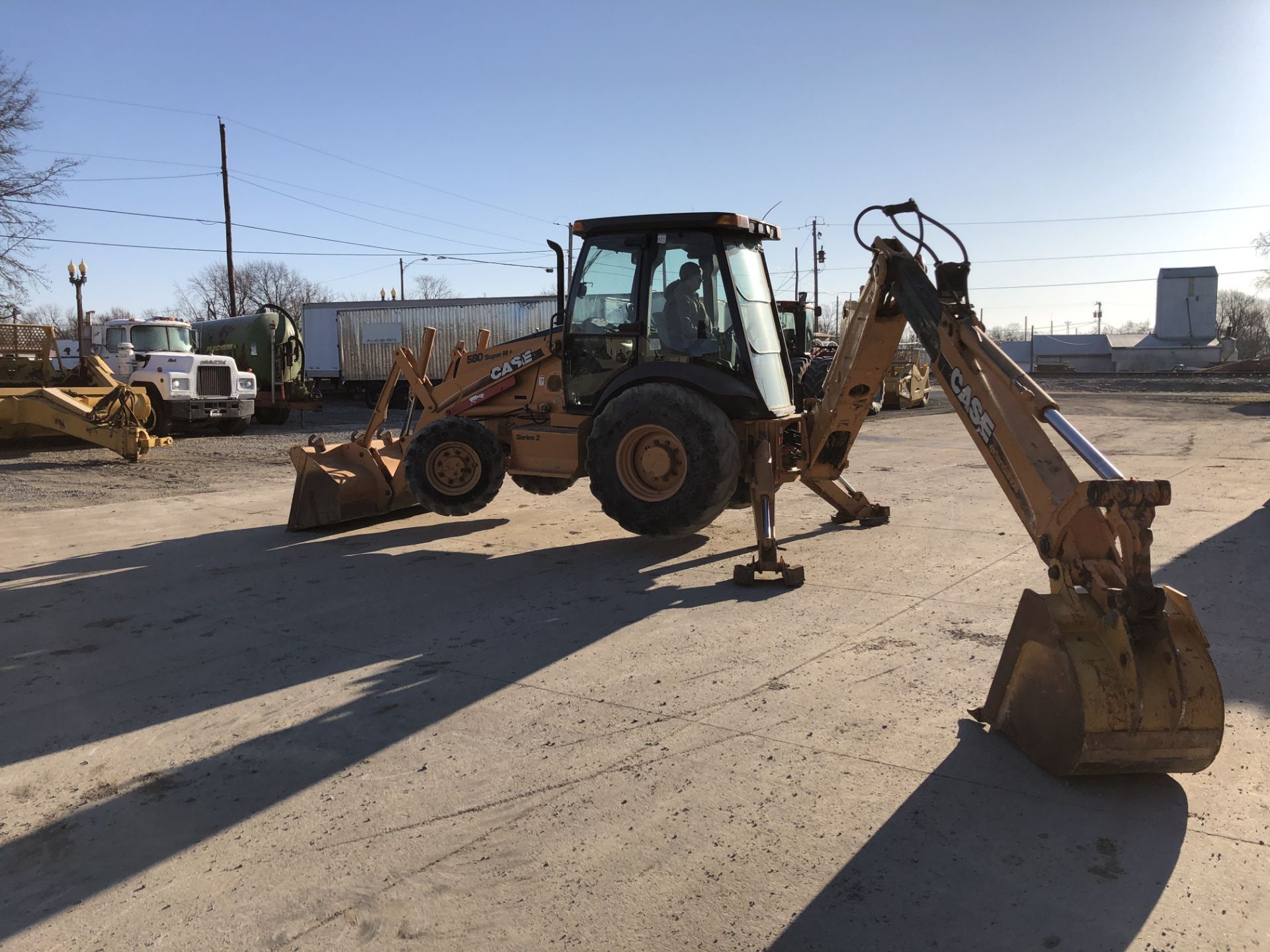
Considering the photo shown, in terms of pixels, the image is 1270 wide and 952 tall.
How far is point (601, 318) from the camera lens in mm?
7574

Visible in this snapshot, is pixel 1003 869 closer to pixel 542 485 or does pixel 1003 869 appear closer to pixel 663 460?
pixel 663 460

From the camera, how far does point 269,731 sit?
168 inches

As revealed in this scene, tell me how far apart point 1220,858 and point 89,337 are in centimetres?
2181

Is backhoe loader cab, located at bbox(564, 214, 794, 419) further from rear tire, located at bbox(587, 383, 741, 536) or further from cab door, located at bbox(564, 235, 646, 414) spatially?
rear tire, located at bbox(587, 383, 741, 536)

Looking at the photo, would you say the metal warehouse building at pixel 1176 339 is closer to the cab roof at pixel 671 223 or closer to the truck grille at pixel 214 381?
the truck grille at pixel 214 381

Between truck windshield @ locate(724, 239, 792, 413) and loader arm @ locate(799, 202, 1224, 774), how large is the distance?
262 cm

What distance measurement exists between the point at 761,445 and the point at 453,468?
2917 mm

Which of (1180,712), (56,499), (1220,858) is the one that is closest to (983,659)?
(1180,712)

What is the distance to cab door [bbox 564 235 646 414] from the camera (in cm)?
742

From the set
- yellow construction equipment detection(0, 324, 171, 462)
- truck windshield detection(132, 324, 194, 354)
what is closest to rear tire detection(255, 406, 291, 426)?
truck windshield detection(132, 324, 194, 354)

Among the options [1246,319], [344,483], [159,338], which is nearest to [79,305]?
[159,338]

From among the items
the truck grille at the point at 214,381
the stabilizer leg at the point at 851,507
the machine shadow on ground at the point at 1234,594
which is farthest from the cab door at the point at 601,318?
the truck grille at the point at 214,381

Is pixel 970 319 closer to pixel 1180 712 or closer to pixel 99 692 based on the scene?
pixel 1180 712

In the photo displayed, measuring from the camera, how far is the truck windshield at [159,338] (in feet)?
64.4
